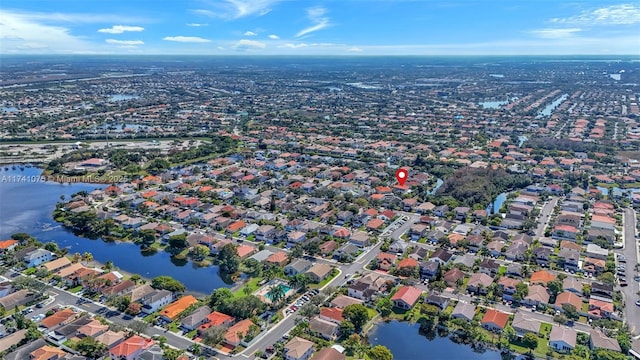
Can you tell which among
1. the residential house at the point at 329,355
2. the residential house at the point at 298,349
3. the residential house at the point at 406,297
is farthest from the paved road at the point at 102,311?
the residential house at the point at 406,297

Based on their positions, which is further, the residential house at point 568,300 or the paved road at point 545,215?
the paved road at point 545,215

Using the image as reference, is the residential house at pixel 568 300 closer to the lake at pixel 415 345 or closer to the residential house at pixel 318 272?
the lake at pixel 415 345

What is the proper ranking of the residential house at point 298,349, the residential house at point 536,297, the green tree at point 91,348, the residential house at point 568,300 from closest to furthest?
the residential house at point 298,349 → the green tree at point 91,348 → the residential house at point 568,300 → the residential house at point 536,297

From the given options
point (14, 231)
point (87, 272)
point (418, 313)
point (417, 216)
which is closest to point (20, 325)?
point (87, 272)

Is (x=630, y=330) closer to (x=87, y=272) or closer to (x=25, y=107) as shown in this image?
(x=87, y=272)

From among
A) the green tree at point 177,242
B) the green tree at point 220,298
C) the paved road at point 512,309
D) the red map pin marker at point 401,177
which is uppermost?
the red map pin marker at point 401,177

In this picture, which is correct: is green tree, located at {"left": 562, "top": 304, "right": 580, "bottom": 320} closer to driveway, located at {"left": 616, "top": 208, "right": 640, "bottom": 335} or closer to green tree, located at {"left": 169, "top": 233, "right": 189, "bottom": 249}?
driveway, located at {"left": 616, "top": 208, "right": 640, "bottom": 335}
